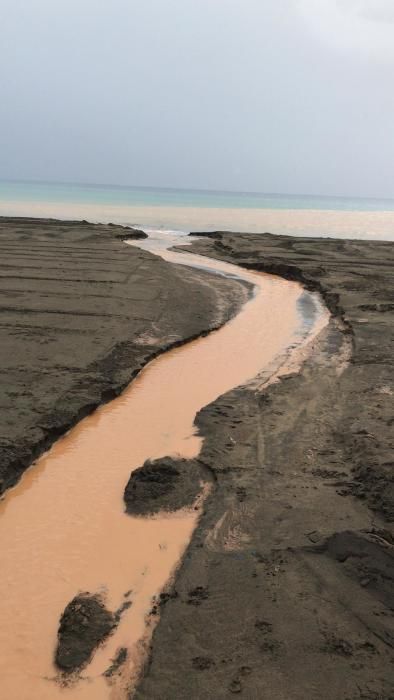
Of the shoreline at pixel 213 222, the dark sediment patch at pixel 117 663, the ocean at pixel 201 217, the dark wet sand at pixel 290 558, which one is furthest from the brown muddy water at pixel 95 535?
the ocean at pixel 201 217

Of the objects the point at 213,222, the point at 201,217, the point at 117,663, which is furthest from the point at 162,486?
the point at 201,217

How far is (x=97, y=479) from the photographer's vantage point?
5.52m

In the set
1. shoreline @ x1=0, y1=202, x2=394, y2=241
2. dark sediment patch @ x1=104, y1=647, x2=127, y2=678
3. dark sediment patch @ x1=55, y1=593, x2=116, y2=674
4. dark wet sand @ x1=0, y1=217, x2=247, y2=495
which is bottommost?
dark sediment patch @ x1=104, y1=647, x2=127, y2=678

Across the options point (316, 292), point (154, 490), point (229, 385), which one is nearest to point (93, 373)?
point (229, 385)

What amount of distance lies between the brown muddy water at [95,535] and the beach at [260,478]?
109mm

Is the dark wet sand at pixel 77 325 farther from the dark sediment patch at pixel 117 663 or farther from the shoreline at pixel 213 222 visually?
the shoreline at pixel 213 222

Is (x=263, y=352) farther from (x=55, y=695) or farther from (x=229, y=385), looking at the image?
(x=55, y=695)

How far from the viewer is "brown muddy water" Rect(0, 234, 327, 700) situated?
3.38 metres

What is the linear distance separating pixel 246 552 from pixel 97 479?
195cm

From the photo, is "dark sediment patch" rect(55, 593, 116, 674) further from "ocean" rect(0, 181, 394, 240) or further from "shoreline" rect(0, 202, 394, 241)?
"ocean" rect(0, 181, 394, 240)

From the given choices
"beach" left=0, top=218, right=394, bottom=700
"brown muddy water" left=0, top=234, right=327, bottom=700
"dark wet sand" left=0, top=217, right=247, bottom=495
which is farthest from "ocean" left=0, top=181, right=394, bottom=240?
"brown muddy water" left=0, top=234, right=327, bottom=700

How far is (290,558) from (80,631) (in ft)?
5.37

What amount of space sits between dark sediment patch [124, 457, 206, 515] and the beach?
168mm

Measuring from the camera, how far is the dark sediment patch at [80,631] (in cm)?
334
